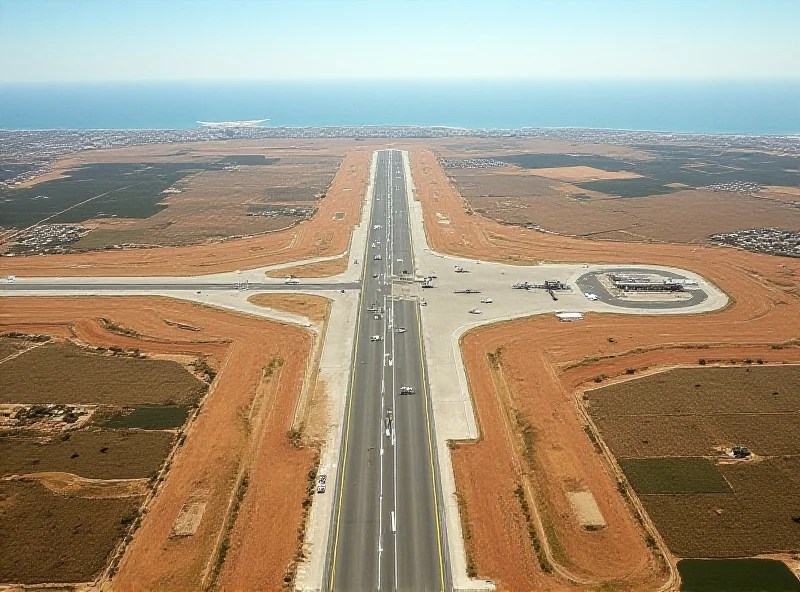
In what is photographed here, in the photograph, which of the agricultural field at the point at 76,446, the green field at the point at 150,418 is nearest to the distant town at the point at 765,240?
the agricultural field at the point at 76,446

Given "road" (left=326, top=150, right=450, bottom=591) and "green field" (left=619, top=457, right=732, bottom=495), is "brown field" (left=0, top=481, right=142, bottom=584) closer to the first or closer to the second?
"road" (left=326, top=150, right=450, bottom=591)

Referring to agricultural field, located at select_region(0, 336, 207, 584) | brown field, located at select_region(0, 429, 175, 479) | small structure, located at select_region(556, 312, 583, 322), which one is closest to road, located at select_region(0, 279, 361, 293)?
agricultural field, located at select_region(0, 336, 207, 584)

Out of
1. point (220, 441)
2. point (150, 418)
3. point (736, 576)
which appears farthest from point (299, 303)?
point (736, 576)

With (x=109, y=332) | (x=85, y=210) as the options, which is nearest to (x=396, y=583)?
(x=109, y=332)

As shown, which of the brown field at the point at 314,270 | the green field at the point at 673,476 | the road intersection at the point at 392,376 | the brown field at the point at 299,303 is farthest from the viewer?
the brown field at the point at 314,270

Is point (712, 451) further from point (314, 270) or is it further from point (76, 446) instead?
point (314, 270)

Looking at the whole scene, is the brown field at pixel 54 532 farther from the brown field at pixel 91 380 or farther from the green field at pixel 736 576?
the green field at pixel 736 576
